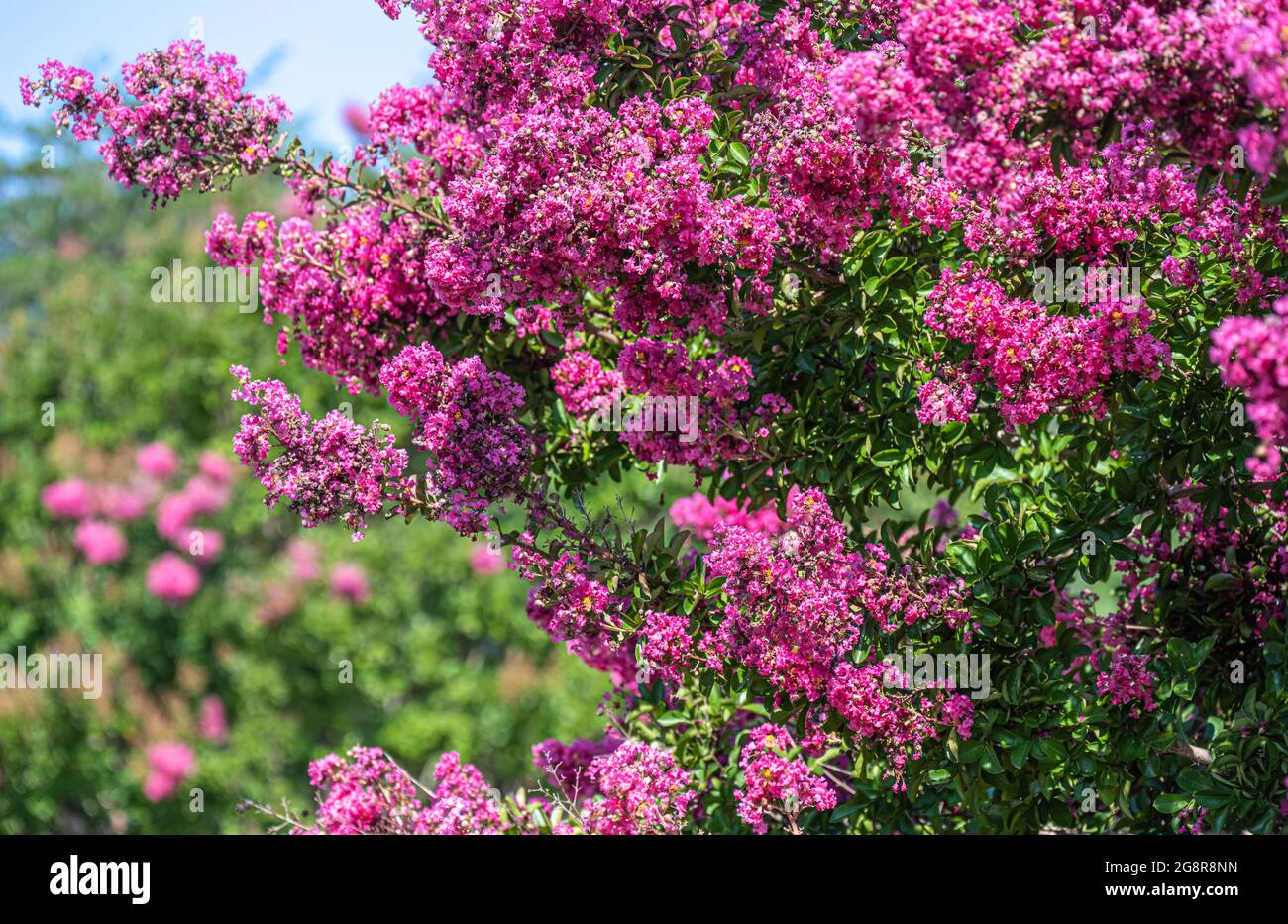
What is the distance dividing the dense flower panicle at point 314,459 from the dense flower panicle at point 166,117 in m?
1.04

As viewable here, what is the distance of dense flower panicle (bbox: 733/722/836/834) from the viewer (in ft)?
15.5

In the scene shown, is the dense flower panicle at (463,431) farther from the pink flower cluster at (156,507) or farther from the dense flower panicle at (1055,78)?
the pink flower cluster at (156,507)

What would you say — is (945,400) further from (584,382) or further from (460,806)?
(460,806)

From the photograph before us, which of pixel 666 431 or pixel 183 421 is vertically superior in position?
pixel 183 421

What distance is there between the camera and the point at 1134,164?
13.8 ft

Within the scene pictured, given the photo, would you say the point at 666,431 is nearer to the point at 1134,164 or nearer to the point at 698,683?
the point at 698,683

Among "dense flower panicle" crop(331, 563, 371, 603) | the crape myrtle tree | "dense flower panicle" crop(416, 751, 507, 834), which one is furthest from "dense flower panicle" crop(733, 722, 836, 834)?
"dense flower panicle" crop(331, 563, 371, 603)

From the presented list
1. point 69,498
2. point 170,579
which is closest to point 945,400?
point 170,579

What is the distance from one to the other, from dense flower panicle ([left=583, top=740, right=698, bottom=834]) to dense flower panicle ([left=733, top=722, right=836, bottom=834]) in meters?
0.26

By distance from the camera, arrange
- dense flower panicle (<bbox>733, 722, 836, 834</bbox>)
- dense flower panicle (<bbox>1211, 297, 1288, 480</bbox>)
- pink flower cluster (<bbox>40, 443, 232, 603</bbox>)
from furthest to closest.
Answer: pink flower cluster (<bbox>40, 443, 232, 603</bbox>), dense flower panicle (<bbox>733, 722, 836, 834</bbox>), dense flower panicle (<bbox>1211, 297, 1288, 480</bbox>)

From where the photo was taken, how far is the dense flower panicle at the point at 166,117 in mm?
5137

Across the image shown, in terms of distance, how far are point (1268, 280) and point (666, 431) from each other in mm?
2055

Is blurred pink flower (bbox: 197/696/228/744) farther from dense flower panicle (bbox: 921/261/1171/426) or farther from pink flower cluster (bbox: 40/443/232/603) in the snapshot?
dense flower panicle (bbox: 921/261/1171/426)
